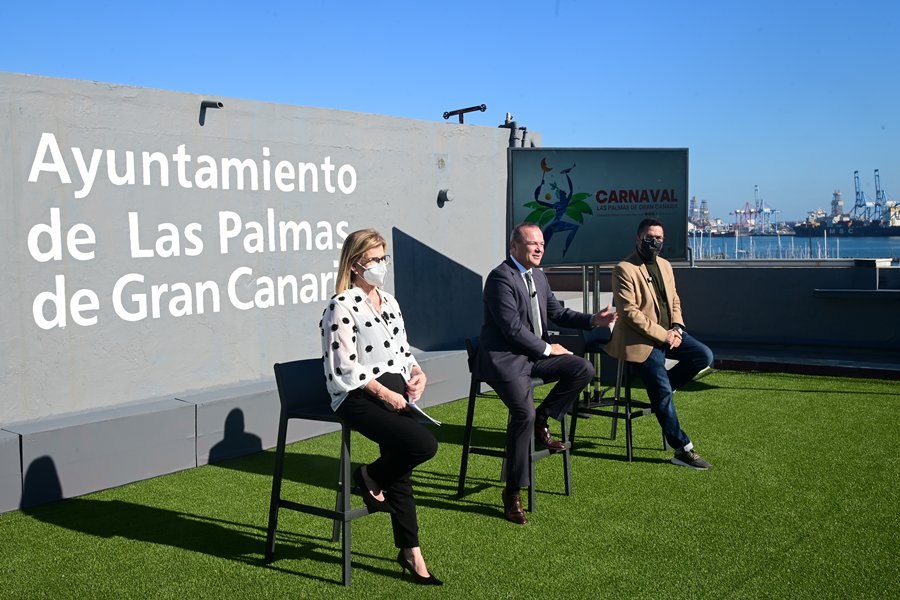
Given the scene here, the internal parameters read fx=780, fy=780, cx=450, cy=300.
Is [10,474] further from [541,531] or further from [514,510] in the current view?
[541,531]

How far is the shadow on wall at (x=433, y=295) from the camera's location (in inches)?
288

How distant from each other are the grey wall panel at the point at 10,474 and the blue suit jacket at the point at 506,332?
2551 mm

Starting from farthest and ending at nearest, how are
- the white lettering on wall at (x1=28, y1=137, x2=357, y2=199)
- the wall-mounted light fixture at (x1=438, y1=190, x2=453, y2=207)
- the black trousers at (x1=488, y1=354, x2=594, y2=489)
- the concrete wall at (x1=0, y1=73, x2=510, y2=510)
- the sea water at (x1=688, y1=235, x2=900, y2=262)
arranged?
the sea water at (x1=688, y1=235, x2=900, y2=262) → the wall-mounted light fixture at (x1=438, y1=190, x2=453, y2=207) → the white lettering on wall at (x1=28, y1=137, x2=357, y2=199) → the concrete wall at (x1=0, y1=73, x2=510, y2=510) → the black trousers at (x1=488, y1=354, x2=594, y2=489)

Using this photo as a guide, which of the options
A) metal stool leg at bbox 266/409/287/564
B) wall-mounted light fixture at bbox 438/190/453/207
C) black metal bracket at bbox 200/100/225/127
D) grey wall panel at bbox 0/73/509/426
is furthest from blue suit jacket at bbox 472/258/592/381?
wall-mounted light fixture at bbox 438/190/453/207

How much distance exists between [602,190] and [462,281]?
66.7 inches

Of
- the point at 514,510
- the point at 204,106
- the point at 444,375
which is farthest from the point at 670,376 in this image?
the point at 204,106

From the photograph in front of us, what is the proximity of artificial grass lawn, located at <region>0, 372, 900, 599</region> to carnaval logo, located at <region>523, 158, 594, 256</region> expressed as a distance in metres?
2.24

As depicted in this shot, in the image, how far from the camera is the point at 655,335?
4.90 meters

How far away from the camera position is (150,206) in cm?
527

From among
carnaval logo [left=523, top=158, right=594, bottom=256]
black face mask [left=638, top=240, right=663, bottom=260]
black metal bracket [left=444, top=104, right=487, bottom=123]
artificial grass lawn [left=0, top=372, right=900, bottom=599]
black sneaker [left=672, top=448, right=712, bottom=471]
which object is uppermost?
black metal bracket [left=444, top=104, right=487, bottom=123]

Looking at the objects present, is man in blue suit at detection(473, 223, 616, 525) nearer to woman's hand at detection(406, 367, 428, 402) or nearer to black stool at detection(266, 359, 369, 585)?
woman's hand at detection(406, 367, 428, 402)

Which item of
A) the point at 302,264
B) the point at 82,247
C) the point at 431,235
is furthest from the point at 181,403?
the point at 431,235

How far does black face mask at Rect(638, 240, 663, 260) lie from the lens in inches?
199

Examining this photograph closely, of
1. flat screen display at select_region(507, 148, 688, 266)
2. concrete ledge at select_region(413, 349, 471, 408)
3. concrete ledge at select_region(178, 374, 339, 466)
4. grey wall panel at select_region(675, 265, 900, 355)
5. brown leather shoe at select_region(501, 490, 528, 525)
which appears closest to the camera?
brown leather shoe at select_region(501, 490, 528, 525)
